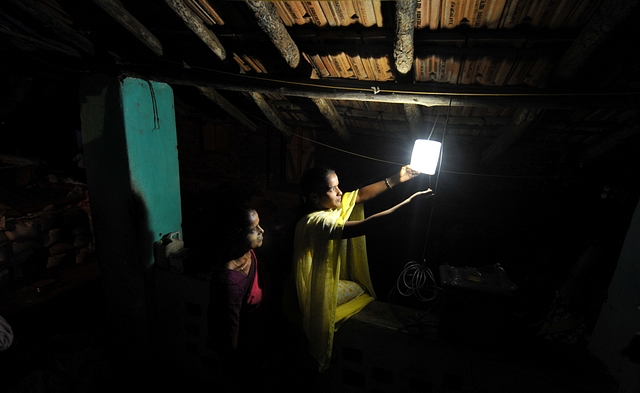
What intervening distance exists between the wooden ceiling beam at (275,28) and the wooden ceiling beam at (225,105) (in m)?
1.66

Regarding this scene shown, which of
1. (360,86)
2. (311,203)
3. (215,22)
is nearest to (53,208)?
(215,22)

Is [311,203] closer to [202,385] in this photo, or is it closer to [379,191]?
[379,191]

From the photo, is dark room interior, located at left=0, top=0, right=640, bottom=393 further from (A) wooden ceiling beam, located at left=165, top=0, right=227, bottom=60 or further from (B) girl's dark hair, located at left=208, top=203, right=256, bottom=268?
(B) girl's dark hair, located at left=208, top=203, right=256, bottom=268

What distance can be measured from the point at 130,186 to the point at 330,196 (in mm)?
2608

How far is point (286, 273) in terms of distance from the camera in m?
3.39

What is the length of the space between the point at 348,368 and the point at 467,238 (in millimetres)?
5280

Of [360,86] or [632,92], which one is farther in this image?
[360,86]

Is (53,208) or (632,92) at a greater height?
(632,92)

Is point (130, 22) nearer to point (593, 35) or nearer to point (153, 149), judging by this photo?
point (153, 149)

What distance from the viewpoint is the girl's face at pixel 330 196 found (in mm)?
2916

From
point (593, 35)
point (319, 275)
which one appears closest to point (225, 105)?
point (319, 275)

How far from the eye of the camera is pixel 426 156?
2.91 meters

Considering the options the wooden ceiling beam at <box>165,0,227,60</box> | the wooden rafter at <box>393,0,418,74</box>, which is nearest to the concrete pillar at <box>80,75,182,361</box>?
the wooden ceiling beam at <box>165,0,227,60</box>

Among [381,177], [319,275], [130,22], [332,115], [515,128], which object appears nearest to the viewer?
[319,275]
